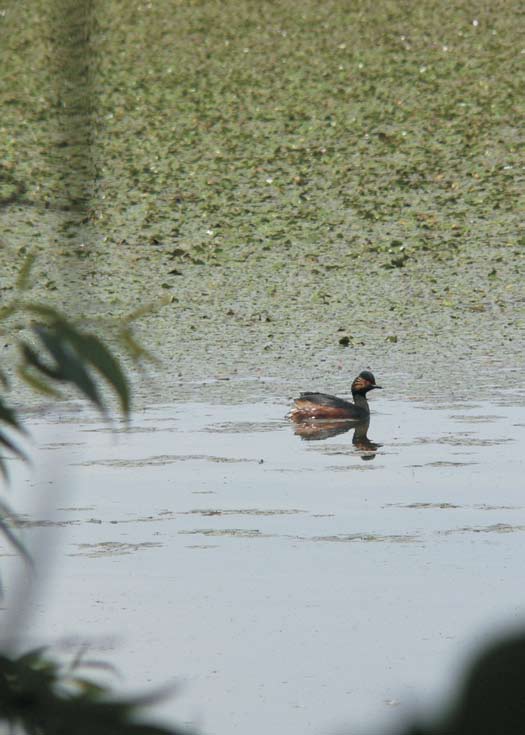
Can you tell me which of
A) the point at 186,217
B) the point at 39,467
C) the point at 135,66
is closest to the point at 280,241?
the point at 186,217

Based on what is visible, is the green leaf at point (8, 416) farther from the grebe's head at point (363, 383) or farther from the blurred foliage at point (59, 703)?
the grebe's head at point (363, 383)

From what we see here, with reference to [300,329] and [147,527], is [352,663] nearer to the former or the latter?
[147,527]

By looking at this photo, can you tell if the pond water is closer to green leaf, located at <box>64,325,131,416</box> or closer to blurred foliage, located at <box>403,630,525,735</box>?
green leaf, located at <box>64,325,131,416</box>

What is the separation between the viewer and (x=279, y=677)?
4.07 metres

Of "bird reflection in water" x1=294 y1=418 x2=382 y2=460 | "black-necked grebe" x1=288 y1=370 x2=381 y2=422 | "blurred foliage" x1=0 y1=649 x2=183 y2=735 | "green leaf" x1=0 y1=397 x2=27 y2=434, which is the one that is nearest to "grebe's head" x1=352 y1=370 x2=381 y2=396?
"black-necked grebe" x1=288 y1=370 x2=381 y2=422

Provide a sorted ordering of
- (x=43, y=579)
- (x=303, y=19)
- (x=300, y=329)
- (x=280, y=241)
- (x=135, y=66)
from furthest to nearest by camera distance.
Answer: (x=303, y=19) → (x=135, y=66) → (x=280, y=241) → (x=300, y=329) → (x=43, y=579)

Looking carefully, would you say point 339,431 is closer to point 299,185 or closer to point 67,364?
point 299,185

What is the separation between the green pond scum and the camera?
27.9 ft

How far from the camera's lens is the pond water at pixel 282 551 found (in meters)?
4.08

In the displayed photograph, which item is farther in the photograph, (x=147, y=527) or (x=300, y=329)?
(x=300, y=329)

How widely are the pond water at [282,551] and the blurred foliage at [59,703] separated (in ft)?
7.53

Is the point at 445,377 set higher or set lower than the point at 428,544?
higher

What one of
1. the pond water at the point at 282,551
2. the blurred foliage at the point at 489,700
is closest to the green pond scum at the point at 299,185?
the pond water at the point at 282,551

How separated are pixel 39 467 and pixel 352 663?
1.91 m
